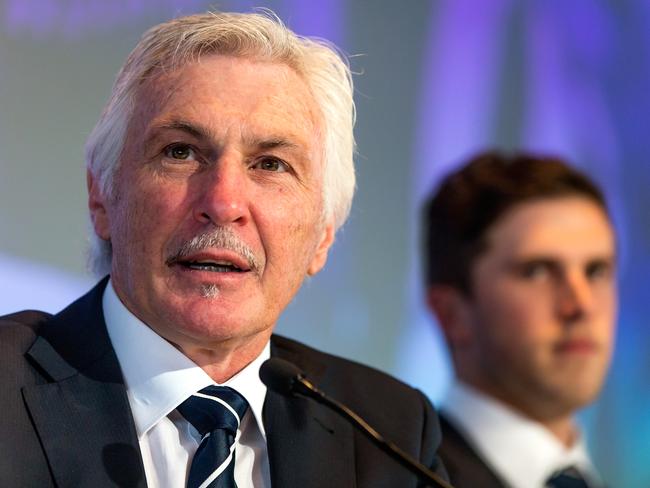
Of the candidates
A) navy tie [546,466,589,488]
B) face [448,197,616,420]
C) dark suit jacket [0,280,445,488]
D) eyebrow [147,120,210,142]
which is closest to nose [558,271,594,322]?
face [448,197,616,420]

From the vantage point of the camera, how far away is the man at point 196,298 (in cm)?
209

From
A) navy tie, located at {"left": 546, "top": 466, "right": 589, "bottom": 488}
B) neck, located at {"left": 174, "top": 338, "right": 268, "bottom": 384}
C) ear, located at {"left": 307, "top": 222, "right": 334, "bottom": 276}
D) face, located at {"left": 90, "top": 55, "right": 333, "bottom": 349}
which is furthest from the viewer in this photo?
navy tie, located at {"left": 546, "top": 466, "right": 589, "bottom": 488}

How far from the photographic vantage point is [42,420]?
2047mm

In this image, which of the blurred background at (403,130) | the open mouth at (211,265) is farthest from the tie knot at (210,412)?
the blurred background at (403,130)

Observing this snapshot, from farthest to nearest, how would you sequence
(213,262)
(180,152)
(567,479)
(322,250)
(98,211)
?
(567,479) → (322,250) → (98,211) → (180,152) → (213,262)

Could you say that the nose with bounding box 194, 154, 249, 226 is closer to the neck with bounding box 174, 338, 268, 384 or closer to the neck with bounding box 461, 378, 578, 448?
the neck with bounding box 174, 338, 268, 384

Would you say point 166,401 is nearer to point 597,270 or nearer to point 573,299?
point 573,299

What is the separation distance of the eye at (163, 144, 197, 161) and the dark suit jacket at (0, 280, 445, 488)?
347mm

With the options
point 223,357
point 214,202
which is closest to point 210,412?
point 223,357

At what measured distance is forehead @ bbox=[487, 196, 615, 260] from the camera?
3307mm

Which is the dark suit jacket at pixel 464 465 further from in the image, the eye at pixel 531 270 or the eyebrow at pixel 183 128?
the eyebrow at pixel 183 128

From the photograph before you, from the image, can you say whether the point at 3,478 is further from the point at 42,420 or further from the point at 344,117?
the point at 344,117

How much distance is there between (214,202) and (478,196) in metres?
1.41

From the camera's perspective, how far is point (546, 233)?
332cm
